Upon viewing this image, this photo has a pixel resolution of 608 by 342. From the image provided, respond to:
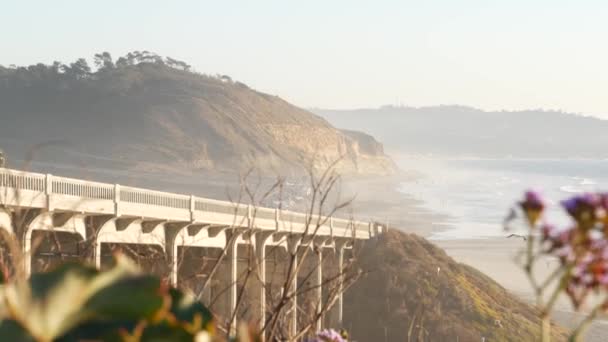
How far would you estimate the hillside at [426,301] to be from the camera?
45875 mm

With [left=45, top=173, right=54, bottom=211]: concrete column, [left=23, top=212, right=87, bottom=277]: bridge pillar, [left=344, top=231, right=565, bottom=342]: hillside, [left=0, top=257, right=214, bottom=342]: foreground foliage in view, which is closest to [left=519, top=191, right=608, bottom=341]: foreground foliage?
[left=0, top=257, right=214, bottom=342]: foreground foliage

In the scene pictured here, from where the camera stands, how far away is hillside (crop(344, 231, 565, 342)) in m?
45.9

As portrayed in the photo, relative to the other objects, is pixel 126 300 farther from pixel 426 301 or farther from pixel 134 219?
pixel 426 301

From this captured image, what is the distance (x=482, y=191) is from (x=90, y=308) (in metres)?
139

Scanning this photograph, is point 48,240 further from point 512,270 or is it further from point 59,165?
point 59,165

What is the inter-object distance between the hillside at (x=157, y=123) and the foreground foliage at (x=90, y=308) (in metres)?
134

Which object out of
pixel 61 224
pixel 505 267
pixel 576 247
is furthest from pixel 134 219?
pixel 505 267

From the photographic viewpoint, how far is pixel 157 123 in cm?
15762

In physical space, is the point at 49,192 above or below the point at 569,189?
above

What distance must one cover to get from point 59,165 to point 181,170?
48.1 ft

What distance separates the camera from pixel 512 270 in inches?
2815

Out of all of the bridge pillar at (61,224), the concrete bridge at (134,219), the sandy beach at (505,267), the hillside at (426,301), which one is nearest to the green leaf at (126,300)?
the concrete bridge at (134,219)

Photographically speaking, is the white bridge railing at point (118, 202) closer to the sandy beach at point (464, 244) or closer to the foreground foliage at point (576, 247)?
the sandy beach at point (464, 244)

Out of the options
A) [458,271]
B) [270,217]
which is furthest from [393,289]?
[270,217]
